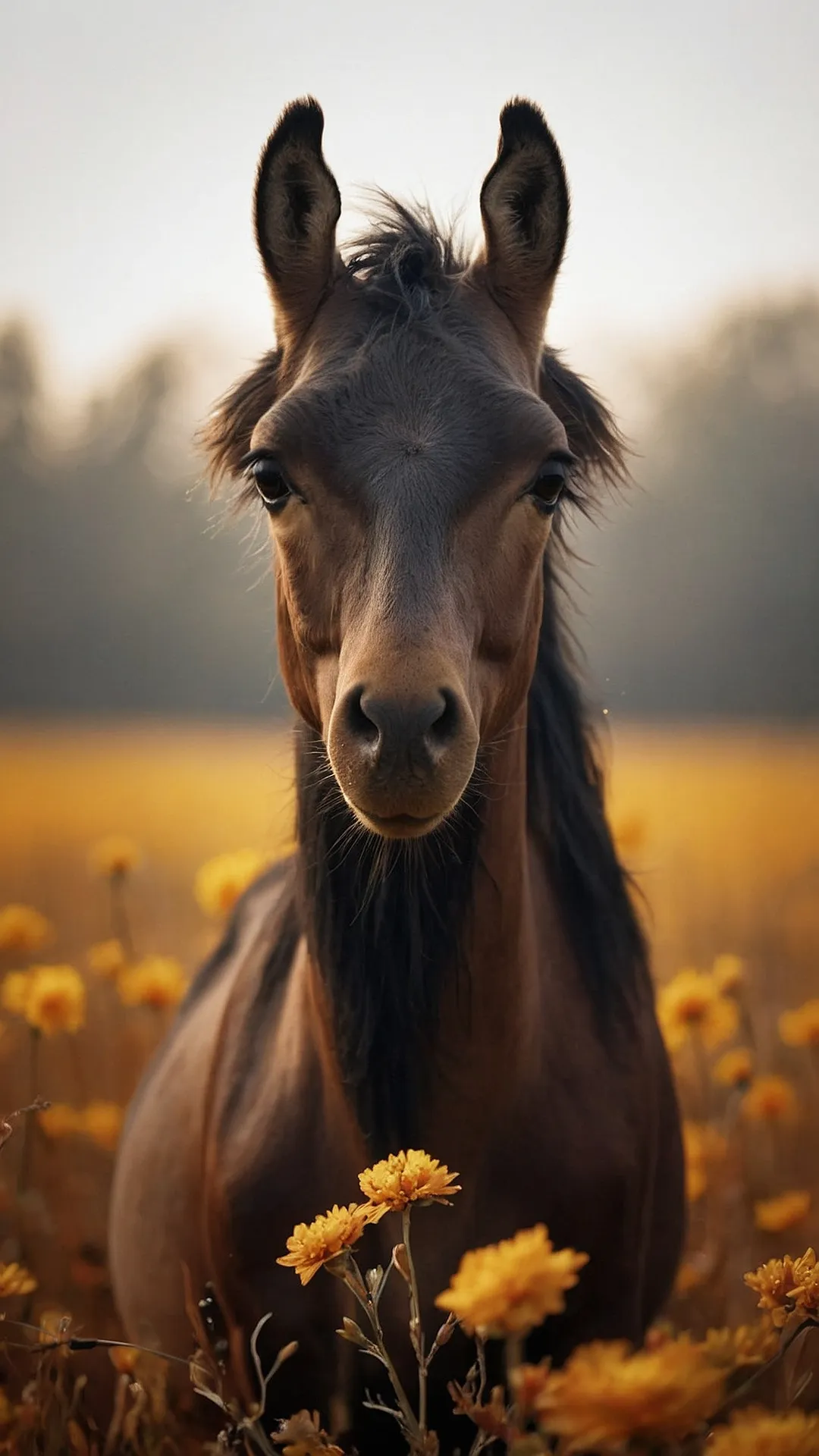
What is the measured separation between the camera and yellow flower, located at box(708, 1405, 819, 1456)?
3.62ft

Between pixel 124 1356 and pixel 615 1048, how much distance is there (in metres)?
1.17

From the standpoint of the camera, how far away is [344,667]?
2053mm

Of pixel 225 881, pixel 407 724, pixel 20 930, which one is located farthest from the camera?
pixel 225 881

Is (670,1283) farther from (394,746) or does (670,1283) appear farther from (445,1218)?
(394,746)

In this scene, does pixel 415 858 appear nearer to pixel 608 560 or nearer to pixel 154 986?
pixel 154 986

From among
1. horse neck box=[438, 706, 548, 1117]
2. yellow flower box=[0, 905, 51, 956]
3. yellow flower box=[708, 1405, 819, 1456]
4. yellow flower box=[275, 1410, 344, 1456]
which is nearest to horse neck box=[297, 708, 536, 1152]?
horse neck box=[438, 706, 548, 1117]

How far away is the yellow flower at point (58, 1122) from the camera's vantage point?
383 cm

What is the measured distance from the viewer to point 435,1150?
2.42 metres

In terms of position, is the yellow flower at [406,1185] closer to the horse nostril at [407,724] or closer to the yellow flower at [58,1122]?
the horse nostril at [407,724]

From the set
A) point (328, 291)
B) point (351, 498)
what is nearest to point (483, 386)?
point (351, 498)

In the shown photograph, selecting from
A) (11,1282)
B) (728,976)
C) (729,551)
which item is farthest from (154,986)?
(729,551)

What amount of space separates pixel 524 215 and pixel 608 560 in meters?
5.57

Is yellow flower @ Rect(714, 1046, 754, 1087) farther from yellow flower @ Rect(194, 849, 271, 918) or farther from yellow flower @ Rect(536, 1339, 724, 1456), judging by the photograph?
yellow flower @ Rect(536, 1339, 724, 1456)

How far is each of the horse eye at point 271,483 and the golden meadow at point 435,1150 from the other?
2.75 ft
